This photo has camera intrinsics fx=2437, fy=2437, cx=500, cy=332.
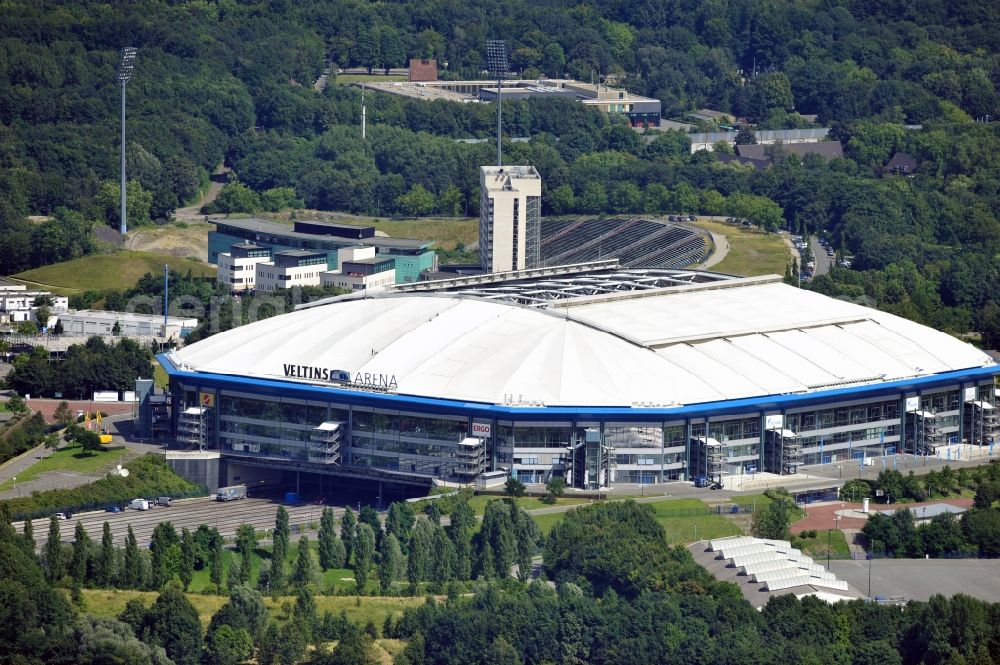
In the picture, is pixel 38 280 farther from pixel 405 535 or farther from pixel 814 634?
pixel 814 634

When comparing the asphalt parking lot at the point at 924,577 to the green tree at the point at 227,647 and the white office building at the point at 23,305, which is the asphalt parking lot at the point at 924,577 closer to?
the green tree at the point at 227,647

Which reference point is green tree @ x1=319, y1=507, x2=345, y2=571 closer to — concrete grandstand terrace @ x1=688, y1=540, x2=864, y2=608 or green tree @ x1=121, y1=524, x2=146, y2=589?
green tree @ x1=121, y1=524, x2=146, y2=589

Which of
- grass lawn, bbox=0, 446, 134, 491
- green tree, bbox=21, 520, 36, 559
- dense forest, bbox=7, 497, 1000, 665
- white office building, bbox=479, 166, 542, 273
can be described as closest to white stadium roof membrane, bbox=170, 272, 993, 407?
grass lawn, bbox=0, 446, 134, 491

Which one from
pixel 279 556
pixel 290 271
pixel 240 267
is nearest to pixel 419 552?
pixel 279 556

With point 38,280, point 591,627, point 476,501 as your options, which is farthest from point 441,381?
point 38,280

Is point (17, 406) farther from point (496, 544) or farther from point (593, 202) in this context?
point (593, 202)
